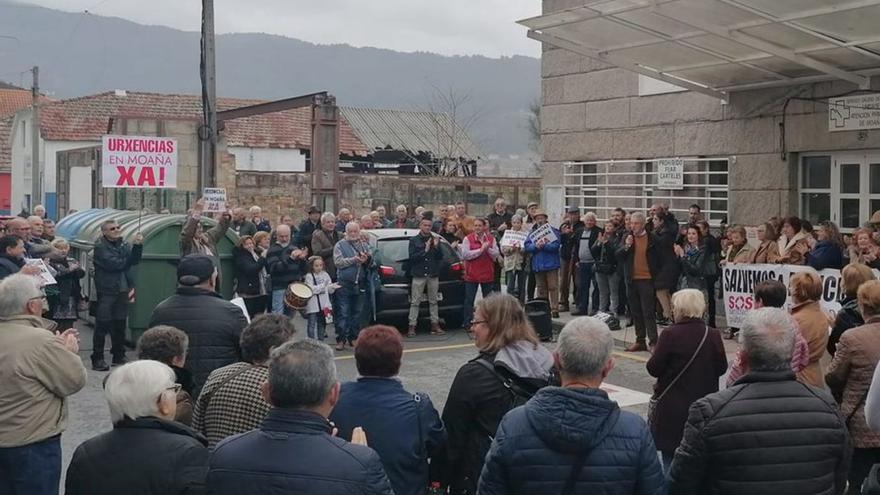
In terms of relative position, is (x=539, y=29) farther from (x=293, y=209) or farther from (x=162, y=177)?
(x=293, y=209)

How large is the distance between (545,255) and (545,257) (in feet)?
0.12

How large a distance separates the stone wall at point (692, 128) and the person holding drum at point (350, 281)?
568 centimetres

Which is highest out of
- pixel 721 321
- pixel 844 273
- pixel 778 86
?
pixel 778 86

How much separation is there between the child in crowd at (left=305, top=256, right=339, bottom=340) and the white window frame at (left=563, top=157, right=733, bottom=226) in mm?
6057

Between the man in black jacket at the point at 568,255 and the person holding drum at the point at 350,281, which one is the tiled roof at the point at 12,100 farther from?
the person holding drum at the point at 350,281

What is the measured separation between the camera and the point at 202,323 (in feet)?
20.5

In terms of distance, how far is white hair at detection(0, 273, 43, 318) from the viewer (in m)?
5.54

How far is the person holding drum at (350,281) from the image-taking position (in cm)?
1365

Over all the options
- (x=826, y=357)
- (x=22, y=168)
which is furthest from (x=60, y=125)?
(x=826, y=357)

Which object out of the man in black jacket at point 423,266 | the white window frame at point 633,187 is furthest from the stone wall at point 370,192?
the man in black jacket at point 423,266

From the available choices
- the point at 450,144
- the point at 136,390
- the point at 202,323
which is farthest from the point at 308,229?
the point at 450,144

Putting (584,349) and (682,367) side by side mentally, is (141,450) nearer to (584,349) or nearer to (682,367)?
(584,349)

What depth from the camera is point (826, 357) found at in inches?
320

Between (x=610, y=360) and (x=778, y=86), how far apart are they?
38.4 feet
